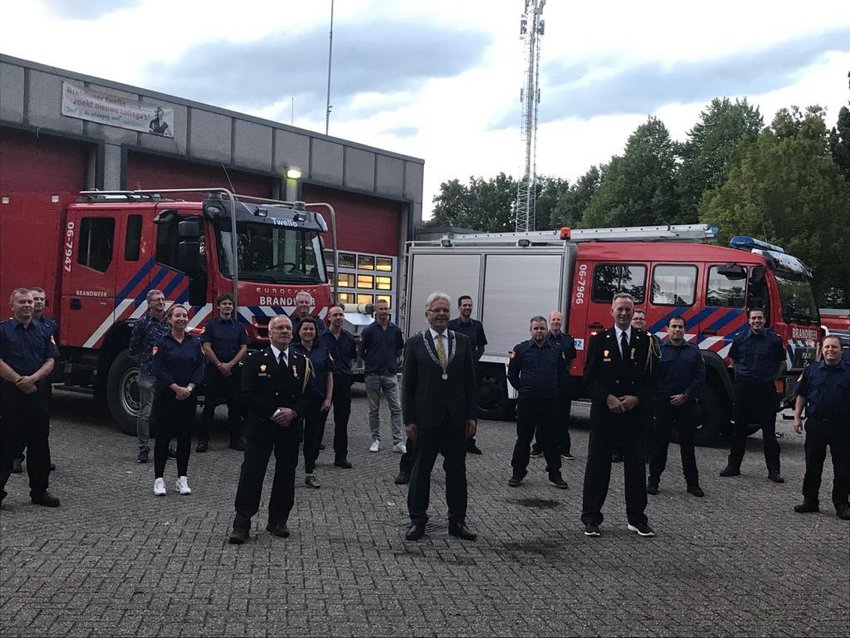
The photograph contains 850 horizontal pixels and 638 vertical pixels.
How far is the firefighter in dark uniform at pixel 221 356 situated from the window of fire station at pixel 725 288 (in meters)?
6.42

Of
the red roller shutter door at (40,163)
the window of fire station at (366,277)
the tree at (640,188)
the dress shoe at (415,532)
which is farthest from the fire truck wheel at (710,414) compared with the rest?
the tree at (640,188)

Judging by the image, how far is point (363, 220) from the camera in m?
27.9

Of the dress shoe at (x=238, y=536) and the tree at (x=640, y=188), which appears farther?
the tree at (x=640, y=188)

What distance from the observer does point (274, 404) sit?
679 centimetres

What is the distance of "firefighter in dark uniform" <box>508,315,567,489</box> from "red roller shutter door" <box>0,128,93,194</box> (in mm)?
13328

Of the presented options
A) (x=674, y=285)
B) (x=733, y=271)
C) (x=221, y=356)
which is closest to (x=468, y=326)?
(x=221, y=356)

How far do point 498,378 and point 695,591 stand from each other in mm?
8761

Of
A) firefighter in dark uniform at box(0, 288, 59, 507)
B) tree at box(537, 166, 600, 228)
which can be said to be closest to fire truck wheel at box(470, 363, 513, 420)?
firefighter in dark uniform at box(0, 288, 59, 507)

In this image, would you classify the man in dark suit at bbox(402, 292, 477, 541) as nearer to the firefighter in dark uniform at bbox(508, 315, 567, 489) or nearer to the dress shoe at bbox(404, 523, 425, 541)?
the dress shoe at bbox(404, 523, 425, 541)

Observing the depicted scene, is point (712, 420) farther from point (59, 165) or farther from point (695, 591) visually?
point (59, 165)

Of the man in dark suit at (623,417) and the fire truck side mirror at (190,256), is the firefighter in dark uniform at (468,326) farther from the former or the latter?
the man in dark suit at (623,417)

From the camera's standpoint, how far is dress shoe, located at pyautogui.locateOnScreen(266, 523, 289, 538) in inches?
270

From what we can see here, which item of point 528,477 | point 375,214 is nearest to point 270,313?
point 528,477

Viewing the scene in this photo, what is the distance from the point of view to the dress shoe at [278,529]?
685 cm
